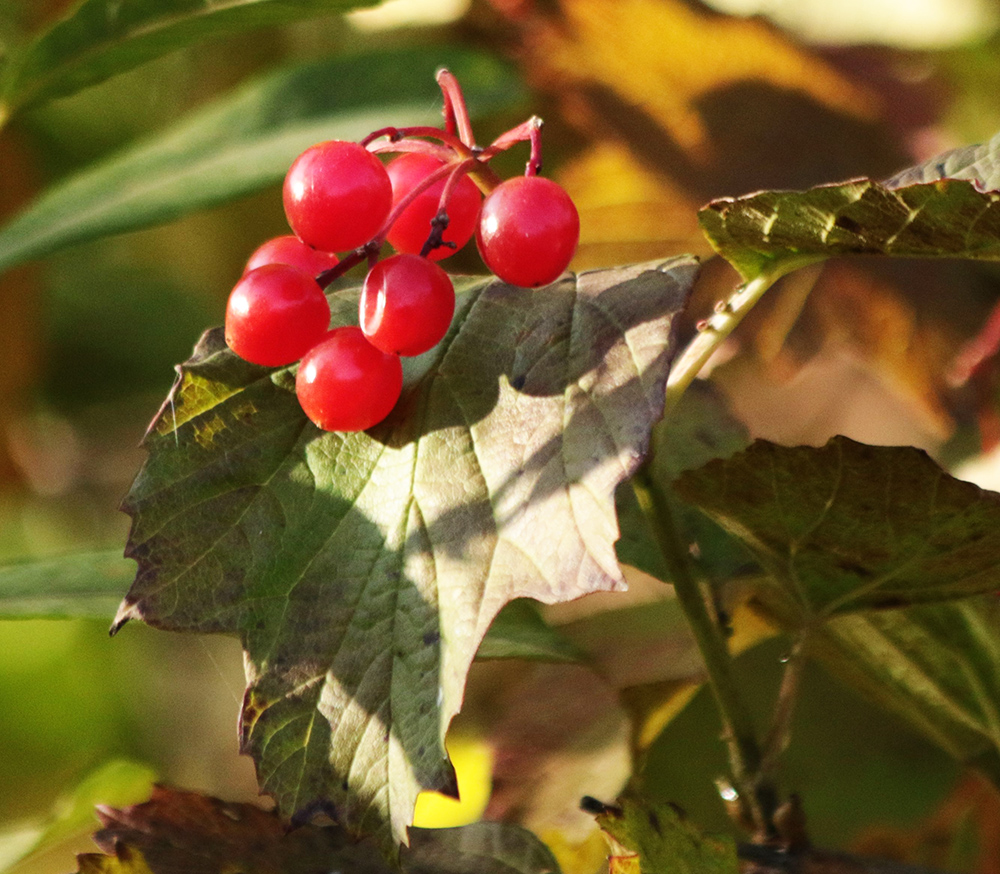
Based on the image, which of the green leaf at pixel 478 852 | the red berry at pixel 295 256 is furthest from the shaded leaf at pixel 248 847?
the red berry at pixel 295 256

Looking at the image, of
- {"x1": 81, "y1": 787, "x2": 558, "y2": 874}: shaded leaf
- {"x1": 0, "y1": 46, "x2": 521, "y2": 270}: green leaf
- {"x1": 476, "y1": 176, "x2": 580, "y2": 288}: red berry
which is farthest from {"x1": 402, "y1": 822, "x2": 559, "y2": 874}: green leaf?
{"x1": 0, "y1": 46, "x2": 521, "y2": 270}: green leaf

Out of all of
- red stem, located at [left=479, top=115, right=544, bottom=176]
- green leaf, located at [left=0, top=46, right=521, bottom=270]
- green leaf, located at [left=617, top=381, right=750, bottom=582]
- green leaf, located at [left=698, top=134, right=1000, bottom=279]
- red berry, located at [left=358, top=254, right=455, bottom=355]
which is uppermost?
red stem, located at [left=479, top=115, right=544, bottom=176]

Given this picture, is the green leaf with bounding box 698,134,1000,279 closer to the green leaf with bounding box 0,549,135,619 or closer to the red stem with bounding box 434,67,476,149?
the red stem with bounding box 434,67,476,149

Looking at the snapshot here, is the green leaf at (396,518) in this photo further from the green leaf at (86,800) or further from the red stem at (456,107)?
the green leaf at (86,800)

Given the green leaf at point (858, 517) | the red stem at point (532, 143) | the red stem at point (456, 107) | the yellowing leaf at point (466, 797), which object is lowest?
the yellowing leaf at point (466, 797)

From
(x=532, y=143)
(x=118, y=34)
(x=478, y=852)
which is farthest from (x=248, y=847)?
(x=118, y=34)

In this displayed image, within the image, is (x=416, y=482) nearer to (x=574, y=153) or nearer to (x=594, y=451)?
(x=594, y=451)

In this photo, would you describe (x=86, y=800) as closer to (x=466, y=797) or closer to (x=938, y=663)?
(x=466, y=797)
